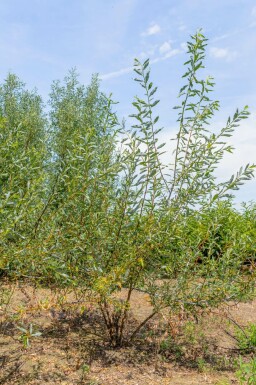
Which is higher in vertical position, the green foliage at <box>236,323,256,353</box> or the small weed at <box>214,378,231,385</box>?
the green foliage at <box>236,323,256,353</box>

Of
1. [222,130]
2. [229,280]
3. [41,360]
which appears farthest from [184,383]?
[222,130]

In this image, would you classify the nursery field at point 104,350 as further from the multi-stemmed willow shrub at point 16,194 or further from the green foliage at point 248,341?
the multi-stemmed willow shrub at point 16,194

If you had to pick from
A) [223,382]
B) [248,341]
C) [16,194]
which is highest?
[16,194]

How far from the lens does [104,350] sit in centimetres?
624

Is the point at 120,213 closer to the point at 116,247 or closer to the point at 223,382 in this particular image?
the point at 116,247

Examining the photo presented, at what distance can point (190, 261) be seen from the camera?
236 inches

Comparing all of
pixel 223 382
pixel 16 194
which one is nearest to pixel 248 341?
pixel 223 382

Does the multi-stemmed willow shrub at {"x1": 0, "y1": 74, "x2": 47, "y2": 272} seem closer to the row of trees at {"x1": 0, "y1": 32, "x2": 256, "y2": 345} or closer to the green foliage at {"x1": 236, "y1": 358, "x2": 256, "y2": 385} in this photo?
the row of trees at {"x1": 0, "y1": 32, "x2": 256, "y2": 345}

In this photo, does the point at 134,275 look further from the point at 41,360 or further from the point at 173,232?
the point at 41,360

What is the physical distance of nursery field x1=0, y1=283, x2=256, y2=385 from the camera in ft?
18.0

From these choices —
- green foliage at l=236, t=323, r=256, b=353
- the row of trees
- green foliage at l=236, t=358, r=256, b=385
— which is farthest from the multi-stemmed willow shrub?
green foliage at l=236, t=323, r=256, b=353

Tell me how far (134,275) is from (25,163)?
199 centimetres

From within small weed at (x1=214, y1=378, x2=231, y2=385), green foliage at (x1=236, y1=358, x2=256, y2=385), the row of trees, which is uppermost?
the row of trees

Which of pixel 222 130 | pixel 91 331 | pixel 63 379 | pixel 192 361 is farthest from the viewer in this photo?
pixel 91 331
